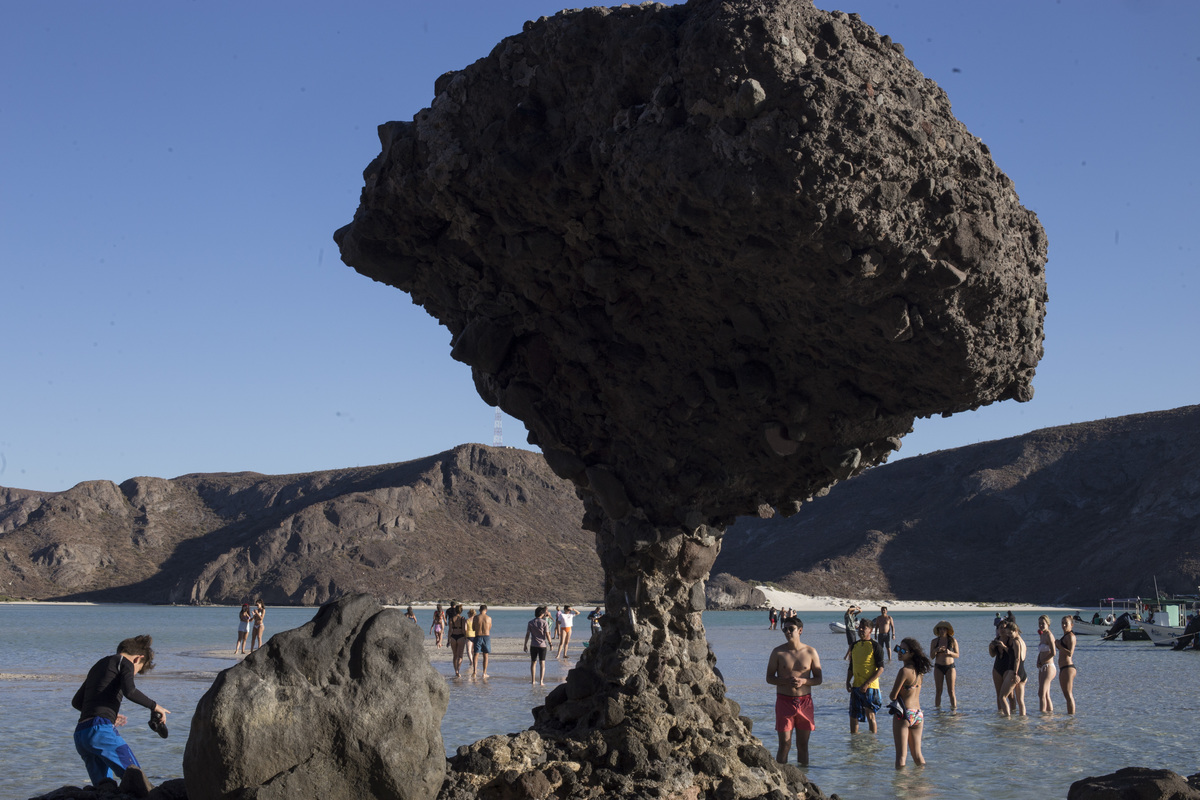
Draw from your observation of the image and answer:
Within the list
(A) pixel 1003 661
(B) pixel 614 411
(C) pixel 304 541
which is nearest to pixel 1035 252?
(B) pixel 614 411

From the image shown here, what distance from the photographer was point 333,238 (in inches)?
341

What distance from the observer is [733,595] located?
3610 inches

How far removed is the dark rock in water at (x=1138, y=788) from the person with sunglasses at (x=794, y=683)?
2.97 metres

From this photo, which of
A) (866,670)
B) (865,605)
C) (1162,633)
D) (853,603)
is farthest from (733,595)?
(866,670)

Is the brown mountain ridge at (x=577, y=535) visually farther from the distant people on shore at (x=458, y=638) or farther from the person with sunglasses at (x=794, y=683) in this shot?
the person with sunglasses at (x=794, y=683)

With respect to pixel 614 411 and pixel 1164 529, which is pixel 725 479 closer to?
pixel 614 411

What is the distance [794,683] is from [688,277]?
4.40 metres

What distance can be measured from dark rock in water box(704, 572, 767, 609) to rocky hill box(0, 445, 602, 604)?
13.8 meters

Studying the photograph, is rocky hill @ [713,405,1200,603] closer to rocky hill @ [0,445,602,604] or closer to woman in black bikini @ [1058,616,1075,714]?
rocky hill @ [0,445,602,604]

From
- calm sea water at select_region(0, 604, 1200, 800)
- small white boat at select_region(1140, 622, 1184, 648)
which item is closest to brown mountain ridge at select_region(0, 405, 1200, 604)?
small white boat at select_region(1140, 622, 1184, 648)

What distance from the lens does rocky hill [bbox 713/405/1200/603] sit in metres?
90.3

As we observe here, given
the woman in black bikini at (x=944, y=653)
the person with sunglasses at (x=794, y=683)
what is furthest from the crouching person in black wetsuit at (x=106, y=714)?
the woman in black bikini at (x=944, y=653)

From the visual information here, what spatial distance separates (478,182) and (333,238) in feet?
6.36

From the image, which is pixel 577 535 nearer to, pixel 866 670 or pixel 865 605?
pixel 865 605
